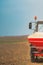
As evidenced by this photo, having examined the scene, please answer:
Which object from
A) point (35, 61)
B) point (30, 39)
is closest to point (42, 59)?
point (35, 61)

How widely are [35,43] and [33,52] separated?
1.61ft

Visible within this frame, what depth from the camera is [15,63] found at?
44.3 ft

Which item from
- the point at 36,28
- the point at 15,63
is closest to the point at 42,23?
the point at 36,28

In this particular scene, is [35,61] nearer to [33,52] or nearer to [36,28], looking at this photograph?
[33,52]

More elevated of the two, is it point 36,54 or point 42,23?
point 42,23

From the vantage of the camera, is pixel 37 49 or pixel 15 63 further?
pixel 37 49

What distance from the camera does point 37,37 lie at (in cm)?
1470

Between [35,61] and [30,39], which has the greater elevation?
[30,39]

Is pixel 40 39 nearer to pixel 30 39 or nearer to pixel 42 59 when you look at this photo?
pixel 30 39

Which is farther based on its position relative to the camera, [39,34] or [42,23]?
[42,23]

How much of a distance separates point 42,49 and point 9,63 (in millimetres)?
1953

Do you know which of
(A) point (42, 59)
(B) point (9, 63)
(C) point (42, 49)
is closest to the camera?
(B) point (9, 63)

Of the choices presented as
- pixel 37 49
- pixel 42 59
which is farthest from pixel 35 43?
pixel 42 59

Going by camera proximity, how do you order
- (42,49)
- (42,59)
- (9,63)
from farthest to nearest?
1. (42,59)
2. (42,49)
3. (9,63)
